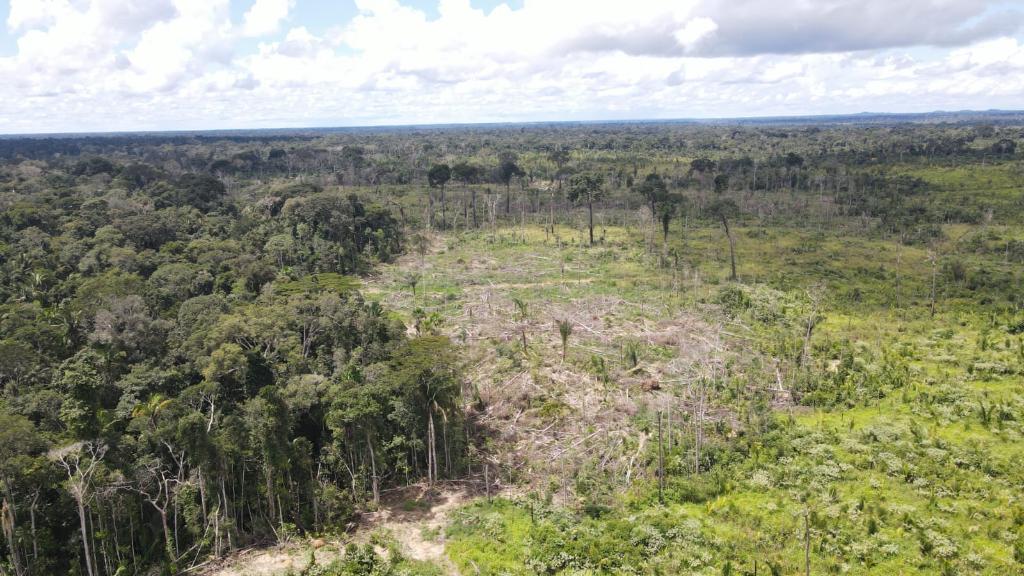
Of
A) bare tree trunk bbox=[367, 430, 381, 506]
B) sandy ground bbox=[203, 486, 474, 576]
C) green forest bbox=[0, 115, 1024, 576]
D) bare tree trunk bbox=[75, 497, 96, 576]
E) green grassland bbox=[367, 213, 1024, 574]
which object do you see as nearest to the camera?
bare tree trunk bbox=[75, 497, 96, 576]

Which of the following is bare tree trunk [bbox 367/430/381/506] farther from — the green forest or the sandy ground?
the sandy ground

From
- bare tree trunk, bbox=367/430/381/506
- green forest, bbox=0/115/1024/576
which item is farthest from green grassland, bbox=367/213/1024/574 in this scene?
bare tree trunk, bbox=367/430/381/506

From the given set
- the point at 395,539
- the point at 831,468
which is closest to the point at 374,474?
the point at 395,539

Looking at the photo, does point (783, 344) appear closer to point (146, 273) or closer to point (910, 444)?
point (910, 444)

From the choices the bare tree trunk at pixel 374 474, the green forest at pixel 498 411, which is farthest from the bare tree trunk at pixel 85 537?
the bare tree trunk at pixel 374 474

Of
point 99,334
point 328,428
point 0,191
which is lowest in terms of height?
point 328,428

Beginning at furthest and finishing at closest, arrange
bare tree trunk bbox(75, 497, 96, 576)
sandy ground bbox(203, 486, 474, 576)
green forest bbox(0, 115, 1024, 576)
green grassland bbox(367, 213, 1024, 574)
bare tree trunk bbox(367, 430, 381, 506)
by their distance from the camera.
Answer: bare tree trunk bbox(367, 430, 381, 506), sandy ground bbox(203, 486, 474, 576), green forest bbox(0, 115, 1024, 576), green grassland bbox(367, 213, 1024, 574), bare tree trunk bbox(75, 497, 96, 576)

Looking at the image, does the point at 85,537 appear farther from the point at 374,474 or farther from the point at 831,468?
the point at 831,468

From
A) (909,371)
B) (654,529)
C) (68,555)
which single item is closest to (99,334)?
(68,555)
